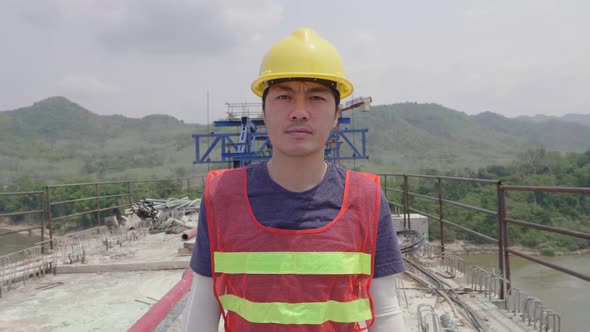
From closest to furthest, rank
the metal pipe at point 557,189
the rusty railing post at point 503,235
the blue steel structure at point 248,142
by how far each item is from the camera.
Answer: the metal pipe at point 557,189 < the rusty railing post at point 503,235 < the blue steel structure at point 248,142

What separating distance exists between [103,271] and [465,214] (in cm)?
3153

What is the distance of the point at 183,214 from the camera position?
1061cm

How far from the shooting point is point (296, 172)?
51.8 inches

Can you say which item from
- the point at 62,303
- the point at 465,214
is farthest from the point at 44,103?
the point at 62,303

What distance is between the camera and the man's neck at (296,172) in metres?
Result: 1.31

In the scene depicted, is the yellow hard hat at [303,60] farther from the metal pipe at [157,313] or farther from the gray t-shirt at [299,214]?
A: the metal pipe at [157,313]

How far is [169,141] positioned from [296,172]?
174 meters

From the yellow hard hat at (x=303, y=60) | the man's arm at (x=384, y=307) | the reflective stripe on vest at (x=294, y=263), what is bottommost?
the man's arm at (x=384, y=307)

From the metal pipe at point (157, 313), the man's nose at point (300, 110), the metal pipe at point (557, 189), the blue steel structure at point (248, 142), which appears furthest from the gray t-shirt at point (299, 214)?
the blue steel structure at point (248, 142)

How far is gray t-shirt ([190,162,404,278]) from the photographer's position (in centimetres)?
126

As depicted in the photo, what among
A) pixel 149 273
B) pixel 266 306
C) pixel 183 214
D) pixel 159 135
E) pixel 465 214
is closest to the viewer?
pixel 266 306

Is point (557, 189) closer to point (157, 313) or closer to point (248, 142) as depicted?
point (157, 313)

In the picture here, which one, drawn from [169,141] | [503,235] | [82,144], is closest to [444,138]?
[169,141]

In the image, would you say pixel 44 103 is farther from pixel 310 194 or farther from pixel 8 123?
pixel 310 194
